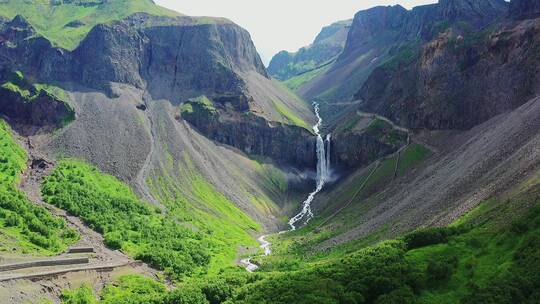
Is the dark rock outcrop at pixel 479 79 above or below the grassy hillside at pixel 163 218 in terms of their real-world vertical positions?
above

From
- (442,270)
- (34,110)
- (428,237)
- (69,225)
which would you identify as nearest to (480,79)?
(428,237)

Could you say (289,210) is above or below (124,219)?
below

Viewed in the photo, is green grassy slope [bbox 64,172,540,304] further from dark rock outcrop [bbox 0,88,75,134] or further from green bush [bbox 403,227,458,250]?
dark rock outcrop [bbox 0,88,75,134]

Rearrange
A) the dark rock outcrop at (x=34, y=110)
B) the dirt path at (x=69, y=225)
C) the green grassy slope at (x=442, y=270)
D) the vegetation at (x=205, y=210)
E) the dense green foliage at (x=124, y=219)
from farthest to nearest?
the dark rock outcrop at (x=34, y=110), the vegetation at (x=205, y=210), the dense green foliage at (x=124, y=219), the dirt path at (x=69, y=225), the green grassy slope at (x=442, y=270)

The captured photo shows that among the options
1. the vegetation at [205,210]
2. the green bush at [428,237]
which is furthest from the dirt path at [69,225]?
the green bush at [428,237]

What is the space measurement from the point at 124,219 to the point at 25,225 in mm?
29922

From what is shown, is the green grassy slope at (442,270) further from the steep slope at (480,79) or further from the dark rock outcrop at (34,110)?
the dark rock outcrop at (34,110)

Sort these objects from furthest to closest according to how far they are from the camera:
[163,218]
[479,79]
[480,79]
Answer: [479,79], [480,79], [163,218]

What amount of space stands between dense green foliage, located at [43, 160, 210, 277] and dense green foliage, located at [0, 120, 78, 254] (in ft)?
29.3

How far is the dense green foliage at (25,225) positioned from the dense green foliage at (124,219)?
8.92 m

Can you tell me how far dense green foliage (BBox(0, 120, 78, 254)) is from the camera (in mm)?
107569

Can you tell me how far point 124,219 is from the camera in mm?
143125

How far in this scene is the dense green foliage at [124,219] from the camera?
12426 cm

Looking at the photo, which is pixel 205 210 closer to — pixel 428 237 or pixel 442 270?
pixel 428 237
